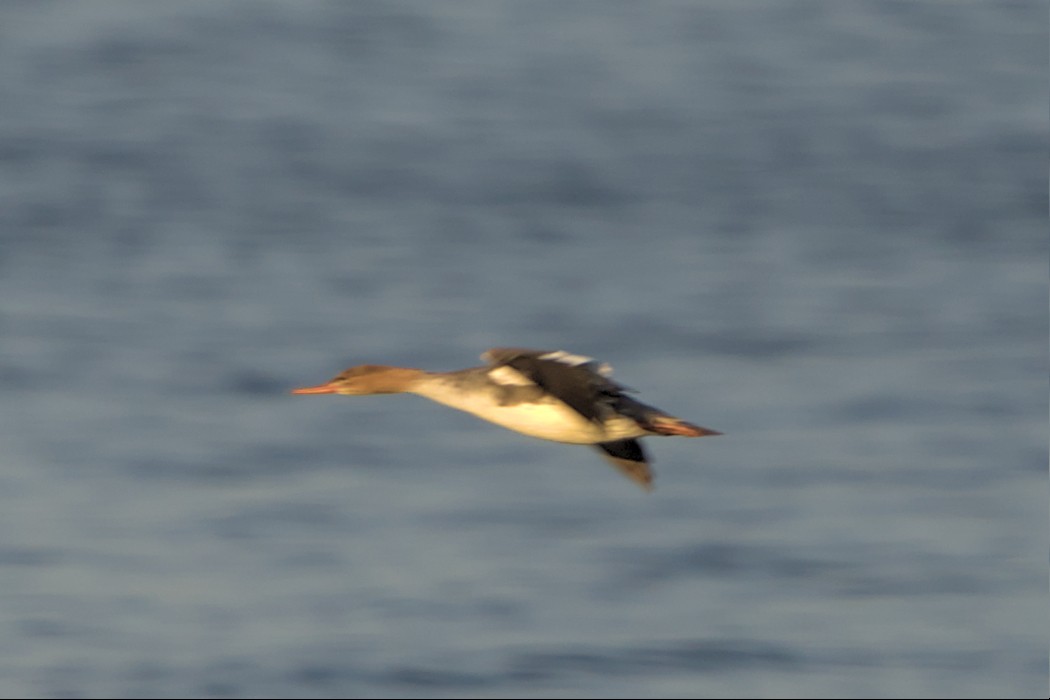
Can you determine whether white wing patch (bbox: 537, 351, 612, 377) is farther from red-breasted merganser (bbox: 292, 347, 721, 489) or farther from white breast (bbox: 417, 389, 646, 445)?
white breast (bbox: 417, 389, 646, 445)

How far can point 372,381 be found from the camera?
30.8 ft

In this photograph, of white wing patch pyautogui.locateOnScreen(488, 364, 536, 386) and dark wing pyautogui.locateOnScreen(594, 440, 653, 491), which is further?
dark wing pyautogui.locateOnScreen(594, 440, 653, 491)

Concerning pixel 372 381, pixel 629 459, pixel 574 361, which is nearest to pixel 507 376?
pixel 574 361

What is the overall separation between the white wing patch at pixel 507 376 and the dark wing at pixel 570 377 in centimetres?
2

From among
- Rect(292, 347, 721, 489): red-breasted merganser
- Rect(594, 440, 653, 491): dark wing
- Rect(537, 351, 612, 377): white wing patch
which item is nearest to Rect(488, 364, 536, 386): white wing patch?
Rect(292, 347, 721, 489): red-breasted merganser

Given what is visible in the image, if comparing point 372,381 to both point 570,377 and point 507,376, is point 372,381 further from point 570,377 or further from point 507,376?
point 570,377

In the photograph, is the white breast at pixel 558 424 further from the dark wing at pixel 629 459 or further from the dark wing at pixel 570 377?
the dark wing at pixel 629 459

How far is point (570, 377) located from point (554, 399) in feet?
0.45

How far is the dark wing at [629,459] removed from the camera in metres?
9.13

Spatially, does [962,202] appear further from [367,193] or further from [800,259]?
[367,193]

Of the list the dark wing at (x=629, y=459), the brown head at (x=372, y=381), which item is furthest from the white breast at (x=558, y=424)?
the brown head at (x=372, y=381)

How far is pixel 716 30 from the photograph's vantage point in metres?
Result: 20.3

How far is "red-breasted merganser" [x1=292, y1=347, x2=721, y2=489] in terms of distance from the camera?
8.35m

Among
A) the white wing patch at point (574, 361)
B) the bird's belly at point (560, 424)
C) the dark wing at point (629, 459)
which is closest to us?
the white wing patch at point (574, 361)
